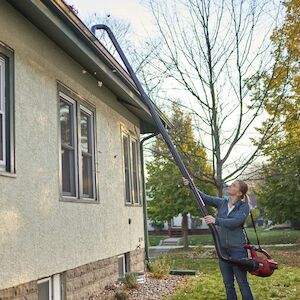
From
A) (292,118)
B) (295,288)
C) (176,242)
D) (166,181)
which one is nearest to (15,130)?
(295,288)

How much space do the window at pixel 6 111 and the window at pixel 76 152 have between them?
153cm

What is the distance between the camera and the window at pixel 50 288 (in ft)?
20.0

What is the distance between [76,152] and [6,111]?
214 centimetres

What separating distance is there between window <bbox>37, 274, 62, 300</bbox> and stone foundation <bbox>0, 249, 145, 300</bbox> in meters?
0.11

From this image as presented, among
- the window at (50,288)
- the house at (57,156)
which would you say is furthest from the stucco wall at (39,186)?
the window at (50,288)

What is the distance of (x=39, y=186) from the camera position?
587cm

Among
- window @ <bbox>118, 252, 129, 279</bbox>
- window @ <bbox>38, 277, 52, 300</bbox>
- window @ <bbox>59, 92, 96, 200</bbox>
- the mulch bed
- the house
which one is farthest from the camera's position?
window @ <bbox>118, 252, 129, 279</bbox>

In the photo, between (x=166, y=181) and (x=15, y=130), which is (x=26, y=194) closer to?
(x=15, y=130)

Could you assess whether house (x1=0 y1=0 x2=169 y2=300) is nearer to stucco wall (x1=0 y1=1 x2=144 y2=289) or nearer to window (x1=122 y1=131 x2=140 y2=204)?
stucco wall (x1=0 y1=1 x2=144 y2=289)

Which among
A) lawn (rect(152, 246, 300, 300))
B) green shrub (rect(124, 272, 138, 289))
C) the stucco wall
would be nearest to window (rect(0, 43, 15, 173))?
the stucco wall

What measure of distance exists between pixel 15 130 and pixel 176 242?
75.1ft

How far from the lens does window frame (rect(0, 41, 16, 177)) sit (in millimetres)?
5219

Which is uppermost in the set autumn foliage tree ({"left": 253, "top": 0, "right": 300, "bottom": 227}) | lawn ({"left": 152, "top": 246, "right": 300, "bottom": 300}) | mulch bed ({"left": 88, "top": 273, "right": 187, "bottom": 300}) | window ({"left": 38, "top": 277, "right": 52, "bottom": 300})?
autumn foliage tree ({"left": 253, "top": 0, "right": 300, "bottom": 227})

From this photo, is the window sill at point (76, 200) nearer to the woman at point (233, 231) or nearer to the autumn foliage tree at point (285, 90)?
the woman at point (233, 231)
